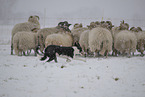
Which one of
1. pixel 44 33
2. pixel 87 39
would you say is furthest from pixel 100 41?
pixel 44 33

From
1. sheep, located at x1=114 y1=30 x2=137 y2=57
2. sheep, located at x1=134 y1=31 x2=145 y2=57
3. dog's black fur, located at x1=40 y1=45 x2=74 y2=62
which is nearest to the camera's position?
dog's black fur, located at x1=40 y1=45 x2=74 y2=62

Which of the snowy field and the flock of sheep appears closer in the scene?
the snowy field

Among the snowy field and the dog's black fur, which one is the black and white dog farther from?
the snowy field

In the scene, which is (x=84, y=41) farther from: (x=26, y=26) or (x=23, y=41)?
(x=26, y=26)

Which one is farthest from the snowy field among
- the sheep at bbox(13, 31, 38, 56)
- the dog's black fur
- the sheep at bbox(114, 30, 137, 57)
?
the sheep at bbox(13, 31, 38, 56)

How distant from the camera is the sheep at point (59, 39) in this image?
251 inches

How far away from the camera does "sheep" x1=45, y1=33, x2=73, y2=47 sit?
6.38 metres

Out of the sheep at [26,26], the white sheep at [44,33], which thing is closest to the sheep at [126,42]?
the white sheep at [44,33]

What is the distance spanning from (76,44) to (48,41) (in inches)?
44.6

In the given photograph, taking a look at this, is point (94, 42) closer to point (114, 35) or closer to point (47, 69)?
point (114, 35)

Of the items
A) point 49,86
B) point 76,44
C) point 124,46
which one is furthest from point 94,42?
point 49,86

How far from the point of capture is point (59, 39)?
6441 millimetres

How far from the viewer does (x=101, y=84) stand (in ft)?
11.2

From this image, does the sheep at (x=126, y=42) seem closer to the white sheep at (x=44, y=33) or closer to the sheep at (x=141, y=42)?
the sheep at (x=141, y=42)
